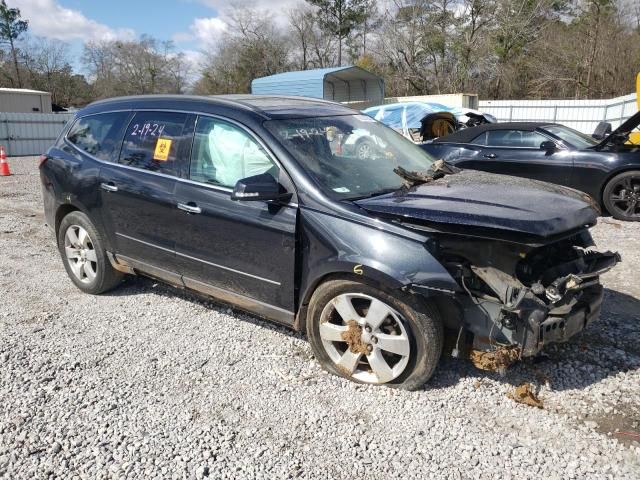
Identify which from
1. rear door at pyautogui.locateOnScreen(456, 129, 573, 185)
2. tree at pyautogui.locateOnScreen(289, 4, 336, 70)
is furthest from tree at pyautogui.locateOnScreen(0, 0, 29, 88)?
rear door at pyautogui.locateOnScreen(456, 129, 573, 185)

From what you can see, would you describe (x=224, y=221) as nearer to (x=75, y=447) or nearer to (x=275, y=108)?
(x=275, y=108)

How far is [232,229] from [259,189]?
0.49m

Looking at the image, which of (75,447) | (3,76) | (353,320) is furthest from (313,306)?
(3,76)

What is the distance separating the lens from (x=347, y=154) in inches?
150

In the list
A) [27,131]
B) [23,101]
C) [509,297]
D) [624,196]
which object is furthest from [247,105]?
[23,101]

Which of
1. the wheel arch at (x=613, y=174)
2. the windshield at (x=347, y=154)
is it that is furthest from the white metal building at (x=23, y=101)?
the windshield at (x=347, y=154)

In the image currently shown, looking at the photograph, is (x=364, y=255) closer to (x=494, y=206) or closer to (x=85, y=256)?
(x=494, y=206)

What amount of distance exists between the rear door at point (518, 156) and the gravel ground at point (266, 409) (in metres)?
4.21

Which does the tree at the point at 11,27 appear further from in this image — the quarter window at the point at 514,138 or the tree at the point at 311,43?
the quarter window at the point at 514,138

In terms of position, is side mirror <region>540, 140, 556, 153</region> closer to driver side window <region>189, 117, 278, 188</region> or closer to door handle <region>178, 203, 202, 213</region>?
driver side window <region>189, 117, 278, 188</region>

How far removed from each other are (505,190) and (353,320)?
1.27m

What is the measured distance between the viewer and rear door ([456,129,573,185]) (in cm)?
819

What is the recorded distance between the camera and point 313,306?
132 inches

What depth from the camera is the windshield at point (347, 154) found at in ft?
11.4
